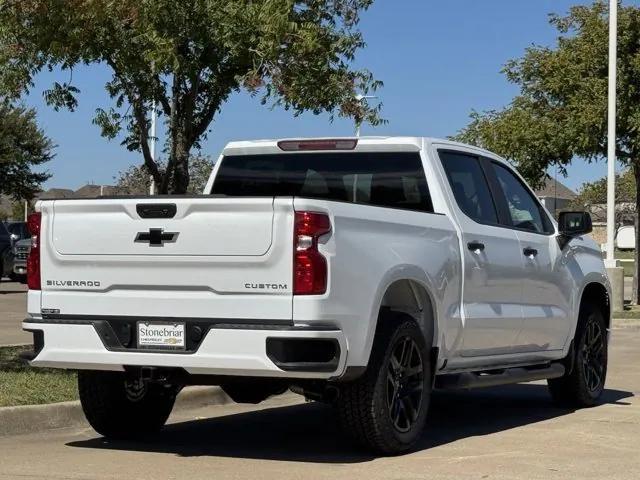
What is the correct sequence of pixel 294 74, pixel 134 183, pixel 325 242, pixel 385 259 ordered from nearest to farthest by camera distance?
pixel 325 242, pixel 385 259, pixel 294 74, pixel 134 183

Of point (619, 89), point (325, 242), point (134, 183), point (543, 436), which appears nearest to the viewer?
point (325, 242)

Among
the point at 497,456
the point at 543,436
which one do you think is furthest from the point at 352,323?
the point at 543,436

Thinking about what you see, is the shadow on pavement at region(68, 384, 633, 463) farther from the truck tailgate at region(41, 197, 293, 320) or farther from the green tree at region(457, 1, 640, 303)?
the green tree at region(457, 1, 640, 303)

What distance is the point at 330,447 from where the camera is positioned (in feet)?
27.8

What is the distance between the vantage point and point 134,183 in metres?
65.3

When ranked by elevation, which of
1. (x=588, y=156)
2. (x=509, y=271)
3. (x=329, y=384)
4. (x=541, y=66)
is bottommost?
(x=329, y=384)

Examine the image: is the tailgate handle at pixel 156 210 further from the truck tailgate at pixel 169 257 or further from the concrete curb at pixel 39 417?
the concrete curb at pixel 39 417

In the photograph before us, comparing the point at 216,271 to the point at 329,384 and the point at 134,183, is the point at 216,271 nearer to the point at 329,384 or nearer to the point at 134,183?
the point at 329,384

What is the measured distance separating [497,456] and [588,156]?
63.1 ft

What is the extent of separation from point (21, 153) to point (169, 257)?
144 feet

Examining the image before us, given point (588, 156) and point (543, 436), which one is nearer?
point (543, 436)

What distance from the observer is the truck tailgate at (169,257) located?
725cm

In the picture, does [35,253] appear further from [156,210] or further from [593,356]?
[593,356]

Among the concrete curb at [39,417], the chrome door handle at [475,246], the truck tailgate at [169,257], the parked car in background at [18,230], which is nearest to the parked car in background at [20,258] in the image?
the parked car in background at [18,230]
